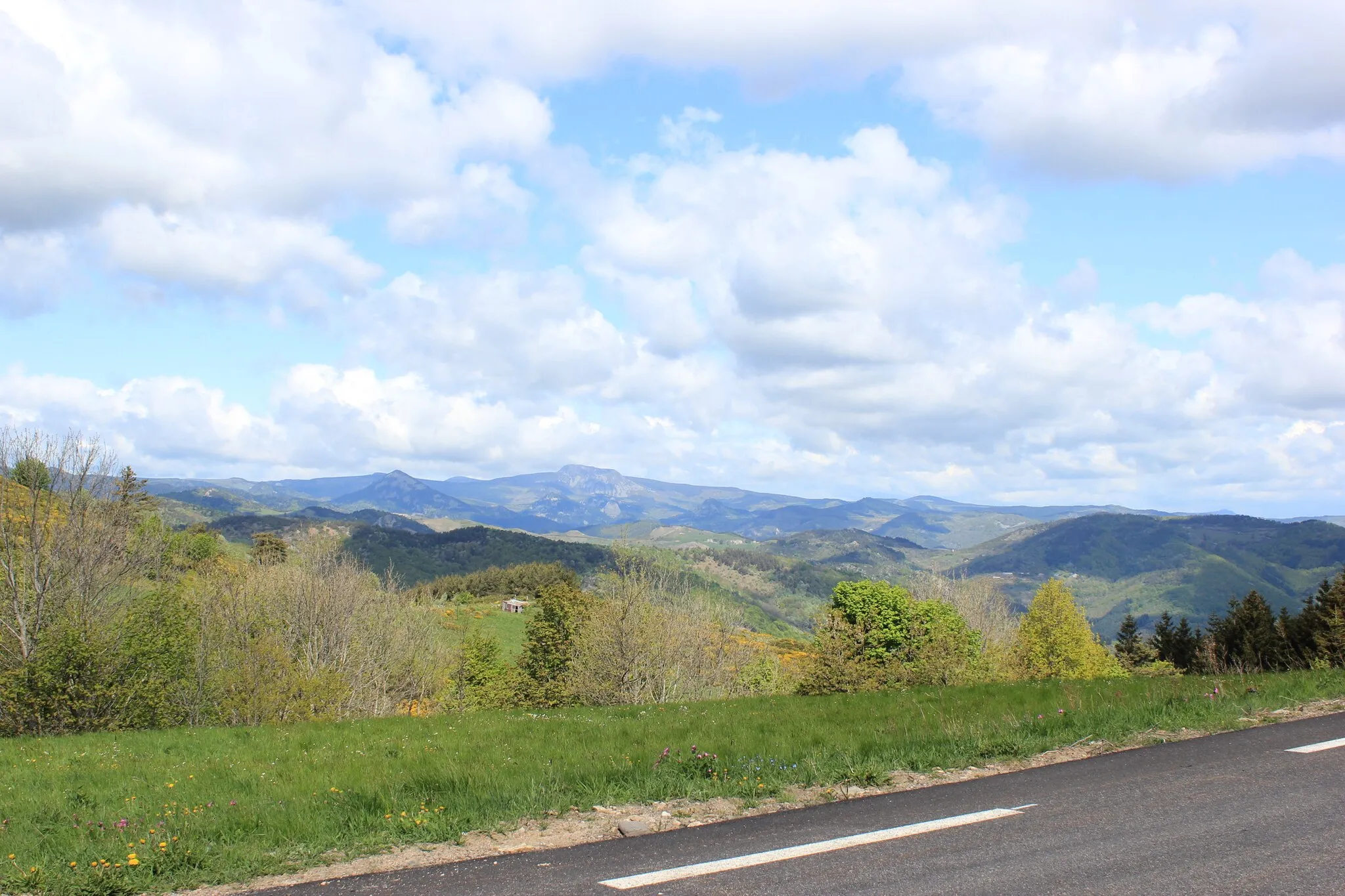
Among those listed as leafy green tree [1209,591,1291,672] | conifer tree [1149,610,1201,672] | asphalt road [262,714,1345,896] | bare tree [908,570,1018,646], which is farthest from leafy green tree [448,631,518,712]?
conifer tree [1149,610,1201,672]

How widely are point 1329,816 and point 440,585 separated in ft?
580

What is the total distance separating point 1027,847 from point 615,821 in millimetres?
4388

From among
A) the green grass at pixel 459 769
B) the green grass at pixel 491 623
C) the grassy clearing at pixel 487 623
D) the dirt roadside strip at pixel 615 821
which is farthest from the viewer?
the green grass at pixel 491 623

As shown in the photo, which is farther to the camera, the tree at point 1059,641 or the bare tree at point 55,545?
the tree at point 1059,641

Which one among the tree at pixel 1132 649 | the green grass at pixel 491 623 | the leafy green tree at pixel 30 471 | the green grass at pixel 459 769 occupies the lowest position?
the green grass at pixel 491 623

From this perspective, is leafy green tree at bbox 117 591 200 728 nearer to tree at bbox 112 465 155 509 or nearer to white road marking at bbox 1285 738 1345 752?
white road marking at bbox 1285 738 1345 752

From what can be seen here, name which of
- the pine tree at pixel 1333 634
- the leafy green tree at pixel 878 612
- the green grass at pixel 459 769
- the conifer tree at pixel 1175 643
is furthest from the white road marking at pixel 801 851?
the conifer tree at pixel 1175 643

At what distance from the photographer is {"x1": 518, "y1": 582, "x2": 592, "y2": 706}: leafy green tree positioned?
199ft

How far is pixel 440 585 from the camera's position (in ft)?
567

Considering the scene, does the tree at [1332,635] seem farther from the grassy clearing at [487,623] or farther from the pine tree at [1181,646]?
the grassy clearing at [487,623]

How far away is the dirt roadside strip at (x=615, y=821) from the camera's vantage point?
773 cm

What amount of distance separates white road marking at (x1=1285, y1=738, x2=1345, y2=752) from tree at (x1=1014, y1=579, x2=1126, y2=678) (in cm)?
5895

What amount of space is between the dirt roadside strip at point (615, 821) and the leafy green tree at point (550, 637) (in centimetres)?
4995

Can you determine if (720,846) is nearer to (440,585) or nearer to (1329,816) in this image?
(1329,816)
